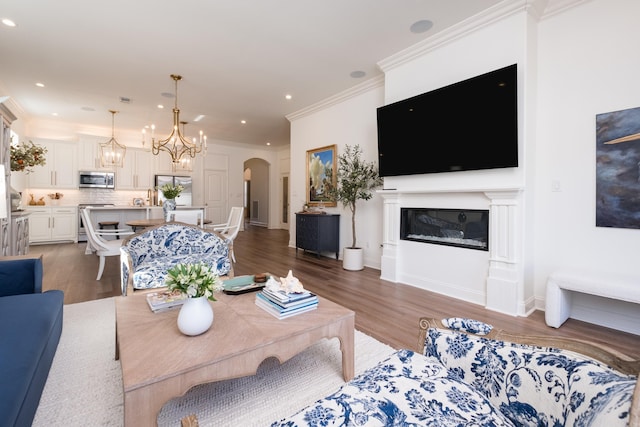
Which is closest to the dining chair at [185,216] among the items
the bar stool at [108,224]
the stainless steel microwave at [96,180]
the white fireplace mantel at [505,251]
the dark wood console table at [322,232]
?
the dark wood console table at [322,232]

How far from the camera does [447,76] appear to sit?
3459 millimetres

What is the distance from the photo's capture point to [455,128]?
3350 millimetres

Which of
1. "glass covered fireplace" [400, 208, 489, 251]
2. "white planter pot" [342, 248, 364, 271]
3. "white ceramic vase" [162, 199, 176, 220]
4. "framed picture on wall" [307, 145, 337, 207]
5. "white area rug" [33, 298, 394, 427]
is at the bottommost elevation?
"white area rug" [33, 298, 394, 427]

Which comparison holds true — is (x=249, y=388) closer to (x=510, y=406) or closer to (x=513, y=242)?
(x=510, y=406)

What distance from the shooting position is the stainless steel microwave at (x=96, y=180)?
7453mm

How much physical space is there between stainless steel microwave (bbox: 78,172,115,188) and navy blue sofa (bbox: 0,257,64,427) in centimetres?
645

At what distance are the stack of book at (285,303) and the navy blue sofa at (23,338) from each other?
1.06 m

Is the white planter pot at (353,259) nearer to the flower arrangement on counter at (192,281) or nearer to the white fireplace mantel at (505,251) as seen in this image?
the white fireplace mantel at (505,251)

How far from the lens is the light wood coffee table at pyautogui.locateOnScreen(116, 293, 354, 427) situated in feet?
3.74

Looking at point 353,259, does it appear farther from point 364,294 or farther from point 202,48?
point 202,48

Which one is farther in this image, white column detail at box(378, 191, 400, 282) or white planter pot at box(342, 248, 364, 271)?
white planter pot at box(342, 248, 364, 271)

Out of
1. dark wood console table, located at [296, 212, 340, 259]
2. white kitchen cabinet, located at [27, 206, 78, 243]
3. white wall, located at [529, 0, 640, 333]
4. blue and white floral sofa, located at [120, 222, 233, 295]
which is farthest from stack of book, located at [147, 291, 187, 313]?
white kitchen cabinet, located at [27, 206, 78, 243]

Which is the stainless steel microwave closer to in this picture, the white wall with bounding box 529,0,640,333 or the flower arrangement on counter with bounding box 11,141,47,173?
the flower arrangement on counter with bounding box 11,141,47,173

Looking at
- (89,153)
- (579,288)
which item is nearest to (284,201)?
(89,153)
